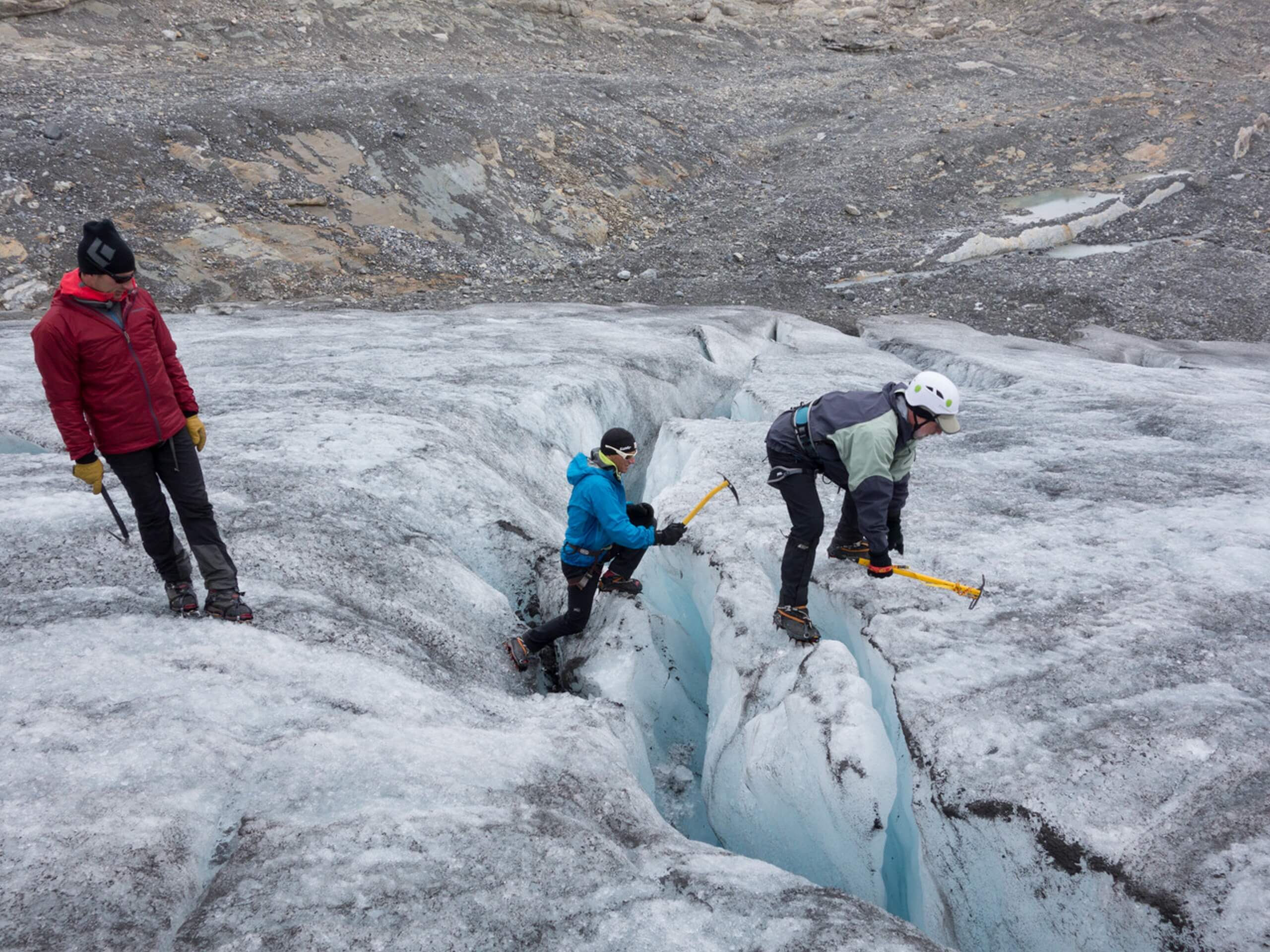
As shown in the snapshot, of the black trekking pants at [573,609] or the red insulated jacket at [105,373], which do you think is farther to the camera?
the black trekking pants at [573,609]

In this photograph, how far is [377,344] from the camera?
9930mm

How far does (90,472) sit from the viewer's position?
375cm

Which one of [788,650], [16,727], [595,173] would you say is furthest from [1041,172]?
[16,727]

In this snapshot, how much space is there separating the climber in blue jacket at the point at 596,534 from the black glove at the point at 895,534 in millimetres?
1466

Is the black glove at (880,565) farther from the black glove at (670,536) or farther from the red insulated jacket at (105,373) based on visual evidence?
the red insulated jacket at (105,373)

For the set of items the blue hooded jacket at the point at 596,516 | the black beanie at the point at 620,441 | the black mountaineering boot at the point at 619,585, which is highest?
the black beanie at the point at 620,441

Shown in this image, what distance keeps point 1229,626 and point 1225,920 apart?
80.5 inches

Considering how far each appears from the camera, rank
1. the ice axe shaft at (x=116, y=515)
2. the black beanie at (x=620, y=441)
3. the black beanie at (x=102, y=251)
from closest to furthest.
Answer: the black beanie at (x=102, y=251)
the ice axe shaft at (x=116, y=515)
the black beanie at (x=620, y=441)

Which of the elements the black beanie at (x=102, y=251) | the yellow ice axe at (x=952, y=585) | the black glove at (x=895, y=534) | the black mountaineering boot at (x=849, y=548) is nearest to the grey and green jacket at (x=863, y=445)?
the black glove at (x=895, y=534)

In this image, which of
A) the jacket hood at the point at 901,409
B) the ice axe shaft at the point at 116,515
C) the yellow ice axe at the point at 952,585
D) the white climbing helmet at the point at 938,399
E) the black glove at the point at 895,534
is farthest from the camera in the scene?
the black glove at the point at 895,534

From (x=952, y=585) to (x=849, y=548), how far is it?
857 mm

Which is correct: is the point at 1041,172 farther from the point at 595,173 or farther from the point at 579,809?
the point at 579,809

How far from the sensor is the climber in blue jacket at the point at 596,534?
5.20 meters

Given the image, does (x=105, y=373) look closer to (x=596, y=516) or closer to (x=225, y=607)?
(x=225, y=607)
